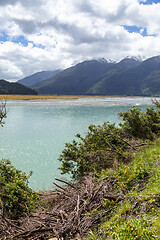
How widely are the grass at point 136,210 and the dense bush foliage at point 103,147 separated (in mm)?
4111

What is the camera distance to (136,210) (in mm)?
5578

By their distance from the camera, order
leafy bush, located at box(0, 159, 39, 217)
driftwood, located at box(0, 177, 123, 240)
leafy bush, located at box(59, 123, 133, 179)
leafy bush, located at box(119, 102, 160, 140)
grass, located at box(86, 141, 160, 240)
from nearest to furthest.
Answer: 1. grass, located at box(86, 141, 160, 240)
2. driftwood, located at box(0, 177, 123, 240)
3. leafy bush, located at box(0, 159, 39, 217)
4. leafy bush, located at box(59, 123, 133, 179)
5. leafy bush, located at box(119, 102, 160, 140)

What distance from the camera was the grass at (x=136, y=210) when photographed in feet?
14.6

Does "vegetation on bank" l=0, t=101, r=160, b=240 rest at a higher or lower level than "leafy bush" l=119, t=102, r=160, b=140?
lower

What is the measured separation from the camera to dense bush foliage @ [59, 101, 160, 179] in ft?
42.4

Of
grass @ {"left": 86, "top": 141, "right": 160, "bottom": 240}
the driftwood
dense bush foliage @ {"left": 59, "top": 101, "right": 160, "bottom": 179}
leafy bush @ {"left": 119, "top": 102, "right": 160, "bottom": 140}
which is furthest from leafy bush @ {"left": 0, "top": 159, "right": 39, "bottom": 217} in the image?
leafy bush @ {"left": 119, "top": 102, "right": 160, "bottom": 140}

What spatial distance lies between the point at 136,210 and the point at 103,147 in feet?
28.3

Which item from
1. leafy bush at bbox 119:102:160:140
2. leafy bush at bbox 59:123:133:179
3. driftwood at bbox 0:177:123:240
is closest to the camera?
driftwood at bbox 0:177:123:240

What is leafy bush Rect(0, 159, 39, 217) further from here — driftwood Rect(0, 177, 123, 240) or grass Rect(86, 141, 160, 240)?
grass Rect(86, 141, 160, 240)

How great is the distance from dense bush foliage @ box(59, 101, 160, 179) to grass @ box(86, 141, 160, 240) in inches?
162

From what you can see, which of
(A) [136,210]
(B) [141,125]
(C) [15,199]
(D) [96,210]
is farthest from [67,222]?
(B) [141,125]

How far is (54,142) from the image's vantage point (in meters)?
30.4

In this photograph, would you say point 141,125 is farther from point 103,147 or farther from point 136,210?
point 136,210

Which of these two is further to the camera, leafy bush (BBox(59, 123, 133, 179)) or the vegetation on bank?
leafy bush (BBox(59, 123, 133, 179))
